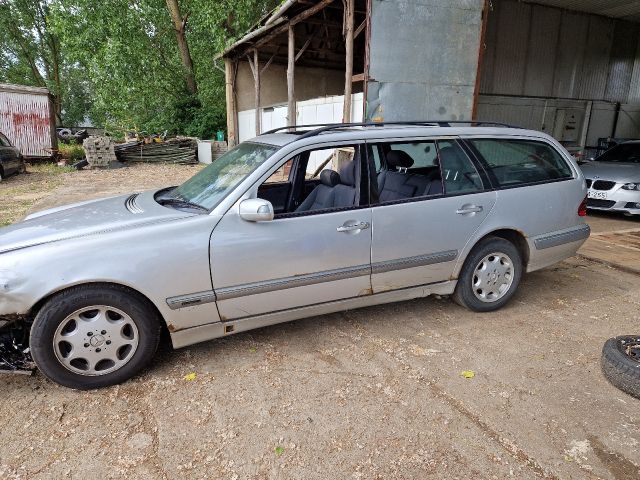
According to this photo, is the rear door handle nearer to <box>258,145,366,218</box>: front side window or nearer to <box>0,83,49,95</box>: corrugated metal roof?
<box>258,145,366,218</box>: front side window

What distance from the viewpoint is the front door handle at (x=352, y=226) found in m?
3.21

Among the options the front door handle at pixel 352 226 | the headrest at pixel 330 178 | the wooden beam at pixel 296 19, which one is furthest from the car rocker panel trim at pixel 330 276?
the wooden beam at pixel 296 19

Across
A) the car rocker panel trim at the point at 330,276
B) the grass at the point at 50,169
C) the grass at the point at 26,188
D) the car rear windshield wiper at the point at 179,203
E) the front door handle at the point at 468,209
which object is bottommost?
Result: the grass at the point at 26,188

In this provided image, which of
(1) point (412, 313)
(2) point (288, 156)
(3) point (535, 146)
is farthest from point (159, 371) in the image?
(3) point (535, 146)

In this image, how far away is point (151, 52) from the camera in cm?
2097

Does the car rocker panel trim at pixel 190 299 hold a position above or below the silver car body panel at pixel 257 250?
below

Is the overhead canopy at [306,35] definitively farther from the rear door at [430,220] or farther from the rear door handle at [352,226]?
the rear door handle at [352,226]

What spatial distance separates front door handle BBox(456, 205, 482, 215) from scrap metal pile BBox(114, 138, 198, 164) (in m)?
16.3

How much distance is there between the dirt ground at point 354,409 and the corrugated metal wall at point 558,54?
12.1 m

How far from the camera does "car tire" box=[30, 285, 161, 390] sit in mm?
2590

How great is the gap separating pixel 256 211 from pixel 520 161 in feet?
8.69

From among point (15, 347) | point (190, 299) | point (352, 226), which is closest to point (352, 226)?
point (352, 226)

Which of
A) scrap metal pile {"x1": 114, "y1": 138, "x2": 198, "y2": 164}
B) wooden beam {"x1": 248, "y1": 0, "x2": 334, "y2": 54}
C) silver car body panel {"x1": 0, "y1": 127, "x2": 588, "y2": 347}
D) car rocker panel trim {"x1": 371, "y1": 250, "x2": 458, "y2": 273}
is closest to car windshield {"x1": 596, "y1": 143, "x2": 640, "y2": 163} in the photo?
silver car body panel {"x1": 0, "y1": 127, "x2": 588, "y2": 347}

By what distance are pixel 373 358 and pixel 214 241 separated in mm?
1418
